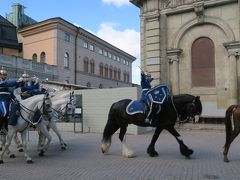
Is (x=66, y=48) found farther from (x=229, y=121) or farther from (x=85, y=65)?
(x=229, y=121)

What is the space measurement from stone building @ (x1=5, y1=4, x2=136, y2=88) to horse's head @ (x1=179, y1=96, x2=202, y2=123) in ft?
92.6

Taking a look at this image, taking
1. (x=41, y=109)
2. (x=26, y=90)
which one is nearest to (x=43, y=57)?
(x=26, y=90)

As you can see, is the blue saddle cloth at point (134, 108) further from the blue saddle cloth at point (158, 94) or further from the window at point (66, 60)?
the window at point (66, 60)

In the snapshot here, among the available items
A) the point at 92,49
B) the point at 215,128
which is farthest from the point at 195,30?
the point at 92,49

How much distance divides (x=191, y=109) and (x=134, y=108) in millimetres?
1671

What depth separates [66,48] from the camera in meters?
43.3

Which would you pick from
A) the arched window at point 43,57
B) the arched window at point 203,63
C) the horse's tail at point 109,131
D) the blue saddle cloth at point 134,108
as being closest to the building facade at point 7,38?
the arched window at point 43,57

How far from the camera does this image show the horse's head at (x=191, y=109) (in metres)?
9.59

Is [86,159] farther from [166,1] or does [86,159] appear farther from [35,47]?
[35,47]

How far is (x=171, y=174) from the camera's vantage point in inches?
298

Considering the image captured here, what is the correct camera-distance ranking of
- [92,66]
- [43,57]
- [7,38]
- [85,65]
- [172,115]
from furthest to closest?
[92,66] < [85,65] < [43,57] < [7,38] < [172,115]

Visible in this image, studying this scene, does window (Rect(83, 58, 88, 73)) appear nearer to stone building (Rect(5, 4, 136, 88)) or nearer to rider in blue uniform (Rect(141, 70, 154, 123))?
stone building (Rect(5, 4, 136, 88))

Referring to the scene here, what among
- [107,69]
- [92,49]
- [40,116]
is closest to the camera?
[40,116]

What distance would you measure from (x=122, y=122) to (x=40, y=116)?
2.45 meters
